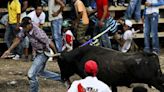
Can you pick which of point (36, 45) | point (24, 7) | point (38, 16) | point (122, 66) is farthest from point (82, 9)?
point (122, 66)

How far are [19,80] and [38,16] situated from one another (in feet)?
7.80

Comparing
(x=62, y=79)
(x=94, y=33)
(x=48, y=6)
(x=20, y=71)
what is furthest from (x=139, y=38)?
(x=62, y=79)

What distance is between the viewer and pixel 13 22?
Answer: 16.0 m

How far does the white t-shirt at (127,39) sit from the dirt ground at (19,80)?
4.50 ft

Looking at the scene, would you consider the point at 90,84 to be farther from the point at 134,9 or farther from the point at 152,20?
the point at 134,9

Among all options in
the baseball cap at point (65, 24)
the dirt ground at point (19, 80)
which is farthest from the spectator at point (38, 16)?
the dirt ground at point (19, 80)

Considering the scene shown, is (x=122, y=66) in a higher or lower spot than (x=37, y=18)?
lower

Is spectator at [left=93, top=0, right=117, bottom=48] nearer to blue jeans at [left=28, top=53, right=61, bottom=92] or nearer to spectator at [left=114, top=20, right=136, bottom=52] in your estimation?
spectator at [left=114, top=20, right=136, bottom=52]

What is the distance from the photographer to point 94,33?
→ 16234 millimetres

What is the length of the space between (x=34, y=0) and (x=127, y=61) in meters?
5.91

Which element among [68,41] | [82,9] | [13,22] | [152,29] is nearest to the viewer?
[82,9]

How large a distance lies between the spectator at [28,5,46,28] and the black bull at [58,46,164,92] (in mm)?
3704

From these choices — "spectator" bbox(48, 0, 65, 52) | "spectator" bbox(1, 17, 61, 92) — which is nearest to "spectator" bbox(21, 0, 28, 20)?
"spectator" bbox(48, 0, 65, 52)

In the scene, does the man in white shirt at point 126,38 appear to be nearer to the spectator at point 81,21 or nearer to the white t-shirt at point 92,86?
the spectator at point 81,21
